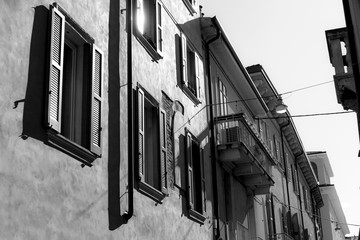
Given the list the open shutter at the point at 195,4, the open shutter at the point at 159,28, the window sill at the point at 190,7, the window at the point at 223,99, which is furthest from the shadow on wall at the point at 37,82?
the window at the point at 223,99

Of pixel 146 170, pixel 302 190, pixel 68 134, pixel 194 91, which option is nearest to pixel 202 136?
pixel 194 91

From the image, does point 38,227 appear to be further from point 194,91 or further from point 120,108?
point 194,91

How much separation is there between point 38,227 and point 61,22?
3113 millimetres

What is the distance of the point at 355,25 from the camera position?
1118 centimetres

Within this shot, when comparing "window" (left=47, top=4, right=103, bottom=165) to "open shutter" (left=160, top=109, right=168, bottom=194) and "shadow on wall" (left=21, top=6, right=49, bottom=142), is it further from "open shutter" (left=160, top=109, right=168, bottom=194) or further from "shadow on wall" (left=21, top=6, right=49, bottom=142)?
"open shutter" (left=160, top=109, right=168, bottom=194)

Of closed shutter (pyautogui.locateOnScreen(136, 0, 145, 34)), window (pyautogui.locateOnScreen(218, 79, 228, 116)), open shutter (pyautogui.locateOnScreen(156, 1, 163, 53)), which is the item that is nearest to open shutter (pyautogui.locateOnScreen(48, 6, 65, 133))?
closed shutter (pyautogui.locateOnScreen(136, 0, 145, 34))

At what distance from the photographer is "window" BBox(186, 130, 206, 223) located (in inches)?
579

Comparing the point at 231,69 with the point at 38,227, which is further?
the point at 231,69

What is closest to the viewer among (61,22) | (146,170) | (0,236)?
(0,236)

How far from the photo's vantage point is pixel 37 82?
8.84m

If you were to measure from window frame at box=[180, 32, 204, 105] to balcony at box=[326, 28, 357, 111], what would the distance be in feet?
12.2

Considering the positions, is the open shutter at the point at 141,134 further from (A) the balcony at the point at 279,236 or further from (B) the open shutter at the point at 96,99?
(A) the balcony at the point at 279,236

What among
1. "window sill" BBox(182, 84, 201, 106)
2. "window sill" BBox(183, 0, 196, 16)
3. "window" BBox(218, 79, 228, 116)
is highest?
"window sill" BBox(183, 0, 196, 16)

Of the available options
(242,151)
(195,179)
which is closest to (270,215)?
(242,151)
